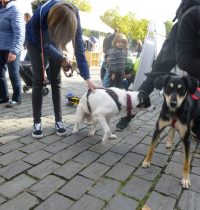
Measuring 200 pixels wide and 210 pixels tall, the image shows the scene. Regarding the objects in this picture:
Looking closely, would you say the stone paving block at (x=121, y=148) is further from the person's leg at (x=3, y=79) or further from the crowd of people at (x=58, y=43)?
the person's leg at (x=3, y=79)

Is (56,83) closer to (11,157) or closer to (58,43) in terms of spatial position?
(58,43)

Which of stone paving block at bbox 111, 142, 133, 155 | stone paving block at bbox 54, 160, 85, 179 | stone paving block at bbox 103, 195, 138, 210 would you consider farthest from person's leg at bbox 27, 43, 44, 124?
stone paving block at bbox 103, 195, 138, 210

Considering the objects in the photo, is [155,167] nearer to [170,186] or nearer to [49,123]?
[170,186]

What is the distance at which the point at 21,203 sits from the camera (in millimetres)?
2410

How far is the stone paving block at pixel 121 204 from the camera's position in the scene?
8.01ft

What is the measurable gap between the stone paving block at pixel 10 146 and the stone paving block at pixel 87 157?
0.83 meters

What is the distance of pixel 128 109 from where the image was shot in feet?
13.0

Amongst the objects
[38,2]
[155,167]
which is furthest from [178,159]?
[38,2]

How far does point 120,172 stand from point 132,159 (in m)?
0.43

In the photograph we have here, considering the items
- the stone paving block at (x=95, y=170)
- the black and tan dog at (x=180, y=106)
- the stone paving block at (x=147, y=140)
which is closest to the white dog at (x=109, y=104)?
the stone paving block at (x=147, y=140)

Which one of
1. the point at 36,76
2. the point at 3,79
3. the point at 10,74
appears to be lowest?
the point at 3,79

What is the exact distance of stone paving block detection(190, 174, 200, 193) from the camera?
2.85 meters

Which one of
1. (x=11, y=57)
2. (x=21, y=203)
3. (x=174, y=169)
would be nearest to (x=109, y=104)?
(x=174, y=169)

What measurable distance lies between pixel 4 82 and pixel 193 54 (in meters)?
3.94
